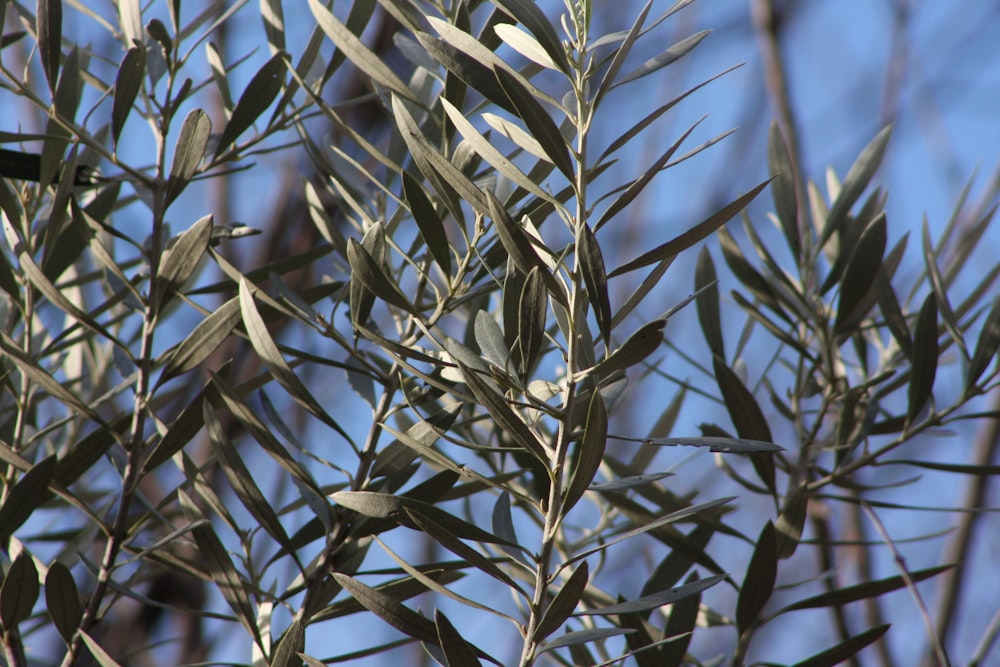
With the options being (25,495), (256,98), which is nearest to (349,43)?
(256,98)

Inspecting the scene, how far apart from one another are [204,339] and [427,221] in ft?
0.26

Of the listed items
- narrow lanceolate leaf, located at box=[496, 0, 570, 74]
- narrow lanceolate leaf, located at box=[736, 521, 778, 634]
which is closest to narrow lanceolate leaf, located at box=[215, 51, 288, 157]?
narrow lanceolate leaf, located at box=[496, 0, 570, 74]

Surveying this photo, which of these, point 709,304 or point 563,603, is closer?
point 563,603

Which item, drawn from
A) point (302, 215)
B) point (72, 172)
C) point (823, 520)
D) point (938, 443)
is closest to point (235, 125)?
point (72, 172)

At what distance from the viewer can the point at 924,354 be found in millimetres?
353

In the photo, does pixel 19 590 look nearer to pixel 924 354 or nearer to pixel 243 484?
pixel 243 484

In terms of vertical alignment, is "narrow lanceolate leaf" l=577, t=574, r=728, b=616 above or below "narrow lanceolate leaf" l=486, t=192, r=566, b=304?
below

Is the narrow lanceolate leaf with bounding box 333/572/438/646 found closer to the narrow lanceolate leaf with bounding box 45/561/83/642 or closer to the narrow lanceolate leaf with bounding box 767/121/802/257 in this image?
the narrow lanceolate leaf with bounding box 45/561/83/642

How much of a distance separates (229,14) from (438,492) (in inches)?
8.4

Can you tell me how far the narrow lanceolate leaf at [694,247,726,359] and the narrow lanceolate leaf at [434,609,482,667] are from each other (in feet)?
0.66

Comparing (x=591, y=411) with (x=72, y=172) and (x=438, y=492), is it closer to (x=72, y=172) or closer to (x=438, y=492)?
(x=438, y=492)

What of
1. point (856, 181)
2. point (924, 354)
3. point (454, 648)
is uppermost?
point (856, 181)

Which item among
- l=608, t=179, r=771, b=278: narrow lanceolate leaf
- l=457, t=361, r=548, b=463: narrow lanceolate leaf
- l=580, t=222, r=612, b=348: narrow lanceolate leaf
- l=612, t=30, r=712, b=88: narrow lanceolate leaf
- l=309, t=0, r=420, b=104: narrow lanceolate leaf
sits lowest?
l=457, t=361, r=548, b=463: narrow lanceolate leaf

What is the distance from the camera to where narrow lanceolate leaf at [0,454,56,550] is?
259 millimetres
